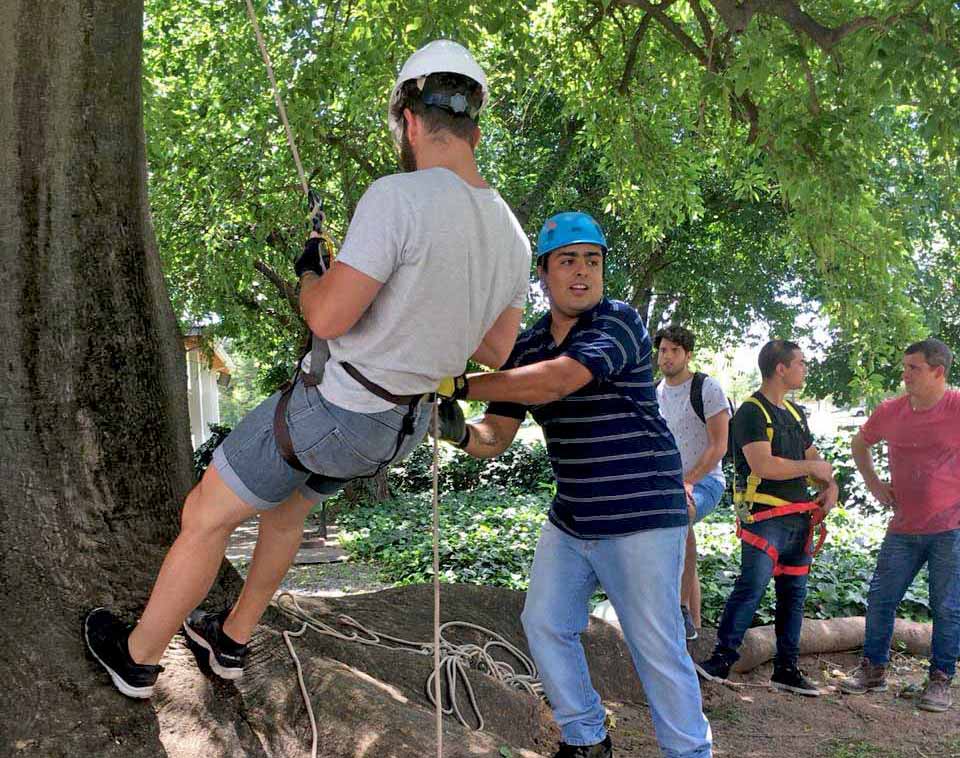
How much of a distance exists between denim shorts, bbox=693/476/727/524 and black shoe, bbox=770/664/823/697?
3.43 ft

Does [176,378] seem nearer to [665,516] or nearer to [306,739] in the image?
[306,739]

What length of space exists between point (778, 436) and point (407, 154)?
385cm

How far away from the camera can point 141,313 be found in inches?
151

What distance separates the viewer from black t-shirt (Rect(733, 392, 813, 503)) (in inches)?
244

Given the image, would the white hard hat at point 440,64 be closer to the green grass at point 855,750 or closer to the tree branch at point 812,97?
the tree branch at point 812,97

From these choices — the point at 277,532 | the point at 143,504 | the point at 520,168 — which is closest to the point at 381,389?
the point at 277,532

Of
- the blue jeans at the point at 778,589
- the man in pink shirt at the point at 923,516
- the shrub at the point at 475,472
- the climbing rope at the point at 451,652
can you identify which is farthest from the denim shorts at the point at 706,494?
the shrub at the point at 475,472

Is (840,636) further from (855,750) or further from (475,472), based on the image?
(475,472)

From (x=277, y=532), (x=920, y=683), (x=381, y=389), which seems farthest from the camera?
(x=920, y=683)

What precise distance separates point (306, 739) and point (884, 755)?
3085 millimetres

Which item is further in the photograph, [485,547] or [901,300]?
[485,547]

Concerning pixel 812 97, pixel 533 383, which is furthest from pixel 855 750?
pixel 812 97

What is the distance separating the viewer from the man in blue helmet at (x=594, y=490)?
12.1 feet

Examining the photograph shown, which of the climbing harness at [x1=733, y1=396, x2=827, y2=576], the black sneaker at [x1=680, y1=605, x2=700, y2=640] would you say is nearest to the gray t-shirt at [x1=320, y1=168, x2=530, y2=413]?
the climbing harness at [x1=733, y1=396, x2=827, y2=576]
